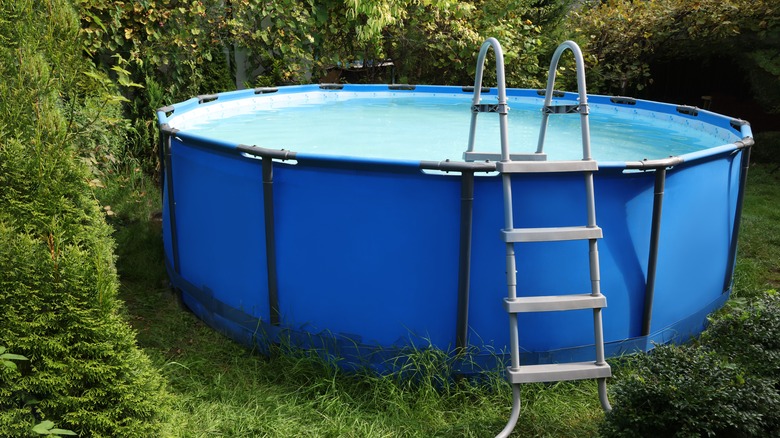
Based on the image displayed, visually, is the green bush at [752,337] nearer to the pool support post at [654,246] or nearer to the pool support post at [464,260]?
the pool support post at [654,246]

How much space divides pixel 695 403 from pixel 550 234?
955 millimetres

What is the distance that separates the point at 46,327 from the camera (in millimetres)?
2508

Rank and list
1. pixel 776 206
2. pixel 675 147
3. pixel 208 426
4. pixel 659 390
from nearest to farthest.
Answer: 1. pixel 659 390
2. pixel 208 426
3. pixel 675 147
4. pixel 776 206

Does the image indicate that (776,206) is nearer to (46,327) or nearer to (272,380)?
(272,380)

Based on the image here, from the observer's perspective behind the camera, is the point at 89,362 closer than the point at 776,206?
Yes

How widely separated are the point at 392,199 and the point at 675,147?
3269 millimetres

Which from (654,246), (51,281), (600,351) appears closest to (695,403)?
(600,351)

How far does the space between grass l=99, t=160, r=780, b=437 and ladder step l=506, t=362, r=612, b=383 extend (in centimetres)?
22

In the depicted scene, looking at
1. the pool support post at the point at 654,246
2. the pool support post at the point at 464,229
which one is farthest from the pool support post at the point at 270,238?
the pool support post at the point at 654,246

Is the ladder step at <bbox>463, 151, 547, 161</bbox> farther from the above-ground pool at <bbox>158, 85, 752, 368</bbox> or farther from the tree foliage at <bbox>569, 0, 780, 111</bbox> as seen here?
the tree foliage at <bbox>569, 0, 780, 111</bbox>

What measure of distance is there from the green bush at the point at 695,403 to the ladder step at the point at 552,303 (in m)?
0.45

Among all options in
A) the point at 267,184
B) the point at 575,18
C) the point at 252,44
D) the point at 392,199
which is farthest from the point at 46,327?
the point at 575,18

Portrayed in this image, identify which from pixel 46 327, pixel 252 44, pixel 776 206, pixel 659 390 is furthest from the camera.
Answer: pixel 252 44

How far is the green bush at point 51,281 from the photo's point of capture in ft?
8.20
